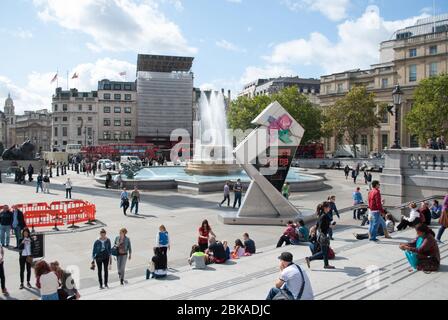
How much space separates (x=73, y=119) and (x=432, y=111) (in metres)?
75.3

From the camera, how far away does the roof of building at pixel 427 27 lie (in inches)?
2879

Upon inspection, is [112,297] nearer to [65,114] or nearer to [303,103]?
[303,103]

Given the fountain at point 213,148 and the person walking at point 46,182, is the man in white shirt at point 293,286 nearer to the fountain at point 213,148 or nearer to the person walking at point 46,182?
the person walking at point 46,182

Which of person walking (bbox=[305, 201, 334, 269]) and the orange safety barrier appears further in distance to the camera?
the orange safety barrier

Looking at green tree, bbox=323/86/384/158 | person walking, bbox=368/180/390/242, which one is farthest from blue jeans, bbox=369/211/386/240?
green tree, bbox=323/86/384/158

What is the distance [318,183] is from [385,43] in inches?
2488

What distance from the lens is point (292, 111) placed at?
67750mm

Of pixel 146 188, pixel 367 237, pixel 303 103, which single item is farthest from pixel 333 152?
pixel 367 237

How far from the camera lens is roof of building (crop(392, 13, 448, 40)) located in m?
73.1

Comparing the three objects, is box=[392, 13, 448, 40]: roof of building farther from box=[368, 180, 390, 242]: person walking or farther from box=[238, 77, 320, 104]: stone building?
box=[368, 180, 390, 242]: person walking

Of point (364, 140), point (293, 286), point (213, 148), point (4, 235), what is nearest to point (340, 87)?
point (364, 140)

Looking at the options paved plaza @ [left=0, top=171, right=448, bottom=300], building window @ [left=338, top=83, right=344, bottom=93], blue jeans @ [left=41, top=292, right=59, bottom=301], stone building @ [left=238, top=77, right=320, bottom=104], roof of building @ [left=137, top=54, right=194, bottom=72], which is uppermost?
roof of building @ [left=137, top=54, right=194, bottom=72]

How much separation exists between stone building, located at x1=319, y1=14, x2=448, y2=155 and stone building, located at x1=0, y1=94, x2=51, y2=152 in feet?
245

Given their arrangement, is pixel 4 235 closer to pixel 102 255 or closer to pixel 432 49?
pixel 102 255
